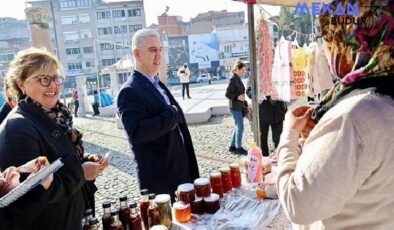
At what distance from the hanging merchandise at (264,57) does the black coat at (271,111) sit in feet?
1.07

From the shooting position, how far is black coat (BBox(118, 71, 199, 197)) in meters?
2.26

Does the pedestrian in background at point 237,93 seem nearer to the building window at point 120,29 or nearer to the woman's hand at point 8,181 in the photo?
the woman's hand at point 8,181

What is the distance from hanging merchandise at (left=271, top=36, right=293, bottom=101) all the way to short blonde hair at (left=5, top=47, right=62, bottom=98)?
361cm

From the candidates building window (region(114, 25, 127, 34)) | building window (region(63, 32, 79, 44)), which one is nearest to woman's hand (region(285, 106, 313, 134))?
building window (region(114, 25, 127, 34))

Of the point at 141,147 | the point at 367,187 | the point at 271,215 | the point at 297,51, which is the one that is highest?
the point at 297,51

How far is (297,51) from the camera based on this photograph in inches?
195

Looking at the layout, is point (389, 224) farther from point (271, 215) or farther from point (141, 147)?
point (141, 147)

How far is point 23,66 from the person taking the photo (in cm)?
164

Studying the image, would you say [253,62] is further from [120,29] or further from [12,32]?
[12,32]

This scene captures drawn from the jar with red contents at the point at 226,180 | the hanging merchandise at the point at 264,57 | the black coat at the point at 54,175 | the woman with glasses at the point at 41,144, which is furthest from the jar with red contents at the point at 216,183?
the hanging merchandise at the point at 264,57

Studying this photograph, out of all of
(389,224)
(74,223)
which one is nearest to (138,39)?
(74,223)

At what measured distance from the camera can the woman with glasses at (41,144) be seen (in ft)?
4.47

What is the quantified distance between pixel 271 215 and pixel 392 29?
111 cm

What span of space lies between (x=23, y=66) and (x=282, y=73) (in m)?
3.91
